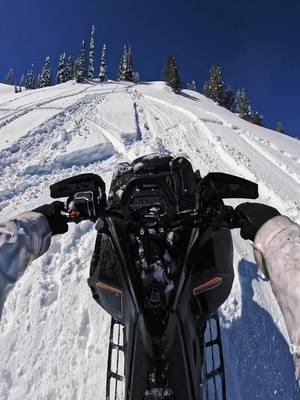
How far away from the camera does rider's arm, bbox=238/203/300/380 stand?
1.38 meters

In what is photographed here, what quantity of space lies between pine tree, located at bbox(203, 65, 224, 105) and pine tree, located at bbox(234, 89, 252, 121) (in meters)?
3.46

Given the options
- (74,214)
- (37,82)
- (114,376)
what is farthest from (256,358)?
(37,82)

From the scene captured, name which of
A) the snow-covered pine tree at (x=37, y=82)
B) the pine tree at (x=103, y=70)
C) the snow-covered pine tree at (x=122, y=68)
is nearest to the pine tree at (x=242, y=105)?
the snow-covered pine tree at (x=122, y=68)

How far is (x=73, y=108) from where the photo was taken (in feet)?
52.4

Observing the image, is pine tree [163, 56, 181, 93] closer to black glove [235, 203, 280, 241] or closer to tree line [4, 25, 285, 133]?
tree line [4, 25, 285, 133]

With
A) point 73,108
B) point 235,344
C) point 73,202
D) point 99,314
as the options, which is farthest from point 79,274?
point 73,108

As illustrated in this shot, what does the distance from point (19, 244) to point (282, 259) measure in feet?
4.18

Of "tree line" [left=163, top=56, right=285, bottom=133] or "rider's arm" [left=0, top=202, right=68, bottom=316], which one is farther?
"tree line" [left=163, top=56, right=285, bottom=133]

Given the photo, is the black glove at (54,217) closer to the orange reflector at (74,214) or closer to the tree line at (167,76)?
the orange reflector at (74,214)

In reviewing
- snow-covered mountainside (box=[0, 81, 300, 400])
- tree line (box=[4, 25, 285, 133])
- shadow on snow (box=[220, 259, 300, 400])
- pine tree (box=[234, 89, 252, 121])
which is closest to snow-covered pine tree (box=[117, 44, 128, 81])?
tree line (box=[4, 25, 285, 133])

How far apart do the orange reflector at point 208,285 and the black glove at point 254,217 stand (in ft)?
1.39

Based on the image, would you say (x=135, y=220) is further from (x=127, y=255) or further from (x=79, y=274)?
(x=79, y=274)

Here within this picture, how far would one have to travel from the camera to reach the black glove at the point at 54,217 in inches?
95.7

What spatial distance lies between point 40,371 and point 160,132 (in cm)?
1035
